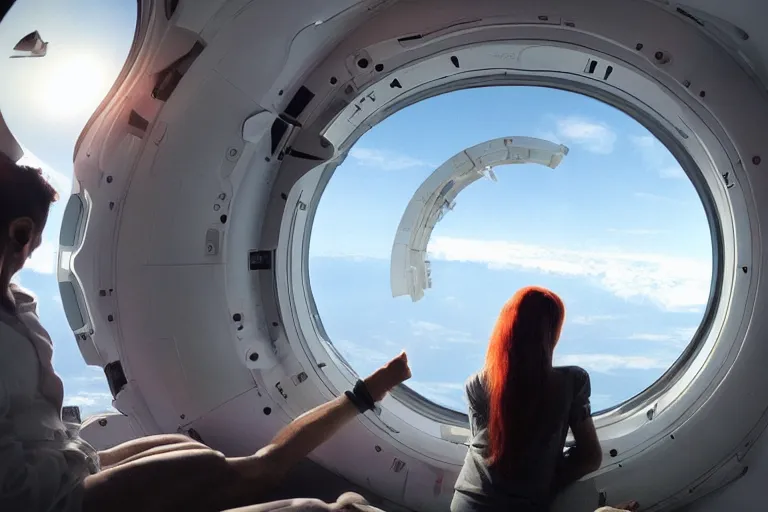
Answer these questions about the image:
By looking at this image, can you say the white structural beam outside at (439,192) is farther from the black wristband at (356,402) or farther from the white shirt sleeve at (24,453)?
the white shirt sleeve at (24,453)

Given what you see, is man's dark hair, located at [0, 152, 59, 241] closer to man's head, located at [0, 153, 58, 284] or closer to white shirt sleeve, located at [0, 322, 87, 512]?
man's head, located at [0, 153, 58, 284]

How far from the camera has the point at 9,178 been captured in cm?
158

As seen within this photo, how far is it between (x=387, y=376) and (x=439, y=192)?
1.36m

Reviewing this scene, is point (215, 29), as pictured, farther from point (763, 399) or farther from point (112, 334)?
point (763, 399)

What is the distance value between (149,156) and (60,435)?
3.17 ft

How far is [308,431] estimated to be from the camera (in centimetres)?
221

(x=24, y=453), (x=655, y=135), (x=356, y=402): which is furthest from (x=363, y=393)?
(x=655, y=135)

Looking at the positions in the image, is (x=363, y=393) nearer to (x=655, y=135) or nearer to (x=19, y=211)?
(x=19, y=211)

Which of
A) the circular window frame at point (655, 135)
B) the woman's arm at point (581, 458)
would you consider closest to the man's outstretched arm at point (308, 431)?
the circular window frame at point (655, 135)

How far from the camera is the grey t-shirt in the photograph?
6.49ft

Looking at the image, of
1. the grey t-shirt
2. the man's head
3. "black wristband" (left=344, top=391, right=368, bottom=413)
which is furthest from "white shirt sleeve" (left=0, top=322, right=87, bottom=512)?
the grey t-shirt

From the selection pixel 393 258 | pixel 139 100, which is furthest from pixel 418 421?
pixel 139 100

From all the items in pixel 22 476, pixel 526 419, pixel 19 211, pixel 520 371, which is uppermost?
pixel 19 211

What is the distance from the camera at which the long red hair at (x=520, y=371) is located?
78.0 inches
